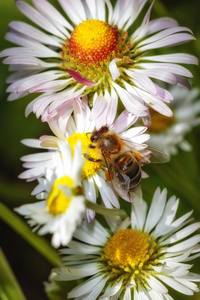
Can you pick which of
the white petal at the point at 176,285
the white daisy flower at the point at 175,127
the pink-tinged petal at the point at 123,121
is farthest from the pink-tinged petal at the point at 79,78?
the white daisy flower at the point at 175,127

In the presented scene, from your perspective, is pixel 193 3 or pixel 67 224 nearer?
pixel 67 224

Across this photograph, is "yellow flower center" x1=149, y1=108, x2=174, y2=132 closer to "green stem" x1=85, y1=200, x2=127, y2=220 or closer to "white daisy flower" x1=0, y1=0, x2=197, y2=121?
"white daisy flower" x1=0, y1=0, x2=197, y2=121

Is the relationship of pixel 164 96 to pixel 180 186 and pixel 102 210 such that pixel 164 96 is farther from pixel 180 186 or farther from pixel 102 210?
pixel 180 186

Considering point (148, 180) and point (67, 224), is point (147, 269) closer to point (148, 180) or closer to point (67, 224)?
point (67, 224)

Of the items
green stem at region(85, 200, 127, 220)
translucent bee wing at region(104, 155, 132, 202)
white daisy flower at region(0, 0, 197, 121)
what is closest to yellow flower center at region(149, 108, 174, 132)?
white daisy flower at region(0, 0, 197, 121)

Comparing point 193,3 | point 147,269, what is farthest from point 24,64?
point 193,3
